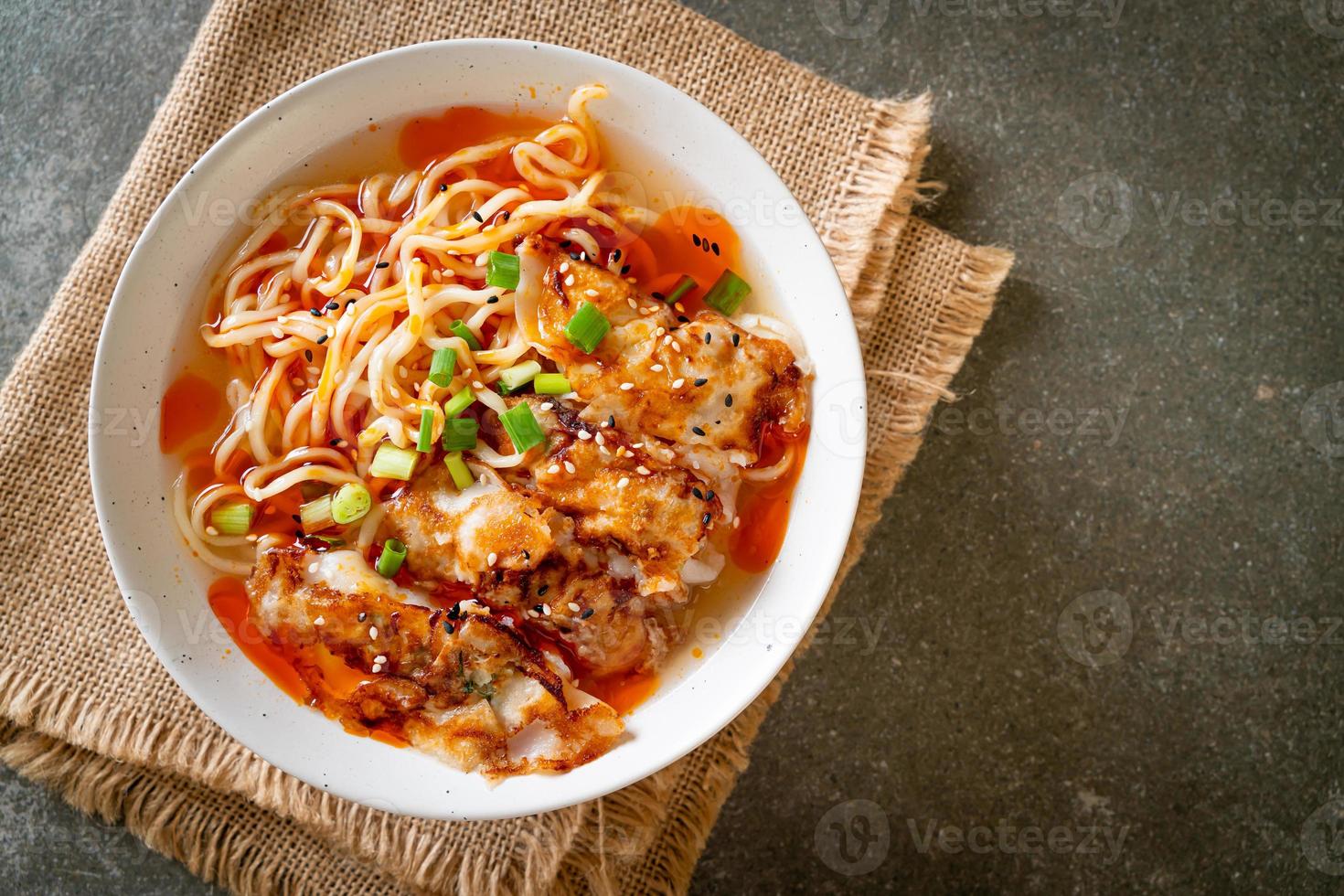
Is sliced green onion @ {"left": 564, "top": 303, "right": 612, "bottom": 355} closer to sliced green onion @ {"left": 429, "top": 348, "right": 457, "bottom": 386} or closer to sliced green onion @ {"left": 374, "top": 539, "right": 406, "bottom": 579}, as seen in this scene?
sliced green onion @ {"left": 429, "top": 348, "right": 457, "bottom": 386}

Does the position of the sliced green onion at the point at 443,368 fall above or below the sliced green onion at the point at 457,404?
above

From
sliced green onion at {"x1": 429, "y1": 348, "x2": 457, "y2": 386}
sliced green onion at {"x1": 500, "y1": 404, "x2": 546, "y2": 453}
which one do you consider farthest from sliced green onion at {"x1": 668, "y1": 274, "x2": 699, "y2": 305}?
sliced green onion at {"x1": 429, "y1": 348, "x2": 457, "y2": 386}

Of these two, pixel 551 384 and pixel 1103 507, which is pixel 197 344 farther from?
pixel 1103 507

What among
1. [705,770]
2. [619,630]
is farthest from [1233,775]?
[619,630]

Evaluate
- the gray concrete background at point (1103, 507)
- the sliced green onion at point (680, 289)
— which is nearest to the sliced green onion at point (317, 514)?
the sliced green onion at point (680, 289)

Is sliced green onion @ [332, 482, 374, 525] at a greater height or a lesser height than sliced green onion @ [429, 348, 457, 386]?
lesser

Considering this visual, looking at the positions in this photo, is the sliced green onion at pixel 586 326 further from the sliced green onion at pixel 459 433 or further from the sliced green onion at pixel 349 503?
the sliced green onion at pixel 349 503

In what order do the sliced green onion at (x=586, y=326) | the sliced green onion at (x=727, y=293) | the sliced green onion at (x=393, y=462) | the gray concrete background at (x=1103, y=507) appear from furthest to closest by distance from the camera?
1. the gray concrete background at (x=1103, y=507)
2. the sliced green onion at (x=727, y=293)
3. the sliced green onion at (x=393, y=462)
4. the sliced green onion at (x=586, y=326)

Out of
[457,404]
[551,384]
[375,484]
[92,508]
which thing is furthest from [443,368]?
[92,508]
